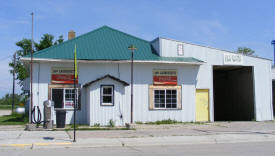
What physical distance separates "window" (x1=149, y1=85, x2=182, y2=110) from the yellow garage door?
1.51 meters

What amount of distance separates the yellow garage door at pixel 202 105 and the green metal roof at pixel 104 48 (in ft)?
7.60

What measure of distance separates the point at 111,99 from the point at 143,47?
5.00 m

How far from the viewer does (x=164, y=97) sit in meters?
21.2

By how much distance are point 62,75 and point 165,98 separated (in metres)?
6.71

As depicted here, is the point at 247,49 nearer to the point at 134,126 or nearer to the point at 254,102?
the point at 254,102

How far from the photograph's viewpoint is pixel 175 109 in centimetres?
2120

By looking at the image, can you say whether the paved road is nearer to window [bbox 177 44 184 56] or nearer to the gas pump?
the gas pump

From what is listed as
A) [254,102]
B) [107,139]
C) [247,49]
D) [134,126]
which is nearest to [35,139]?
[107,139]

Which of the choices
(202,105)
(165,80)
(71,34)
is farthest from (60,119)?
(71,34)

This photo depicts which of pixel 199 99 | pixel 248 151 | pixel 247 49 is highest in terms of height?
pixel 247 49

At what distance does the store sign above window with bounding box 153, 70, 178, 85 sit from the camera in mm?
21078

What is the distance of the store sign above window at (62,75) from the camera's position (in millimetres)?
19953

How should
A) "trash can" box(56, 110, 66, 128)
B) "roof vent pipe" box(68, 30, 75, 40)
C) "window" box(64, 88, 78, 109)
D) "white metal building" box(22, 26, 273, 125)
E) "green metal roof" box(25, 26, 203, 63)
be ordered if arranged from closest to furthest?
1. "trash can" box(56, 110, 66, 128)
2. "white metal building" box(22, 26, 273, 125)
3. "window" box(64, 88, 78, 109)
4. "green metal roof" box(25, 26, 203, 63)
5. "roof vent pipe" box(68, 30, 75, 40)

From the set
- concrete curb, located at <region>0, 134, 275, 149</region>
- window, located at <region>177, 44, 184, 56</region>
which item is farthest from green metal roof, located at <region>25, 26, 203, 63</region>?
concrete curb, located at <region>0, 134, 275, 149</region>
